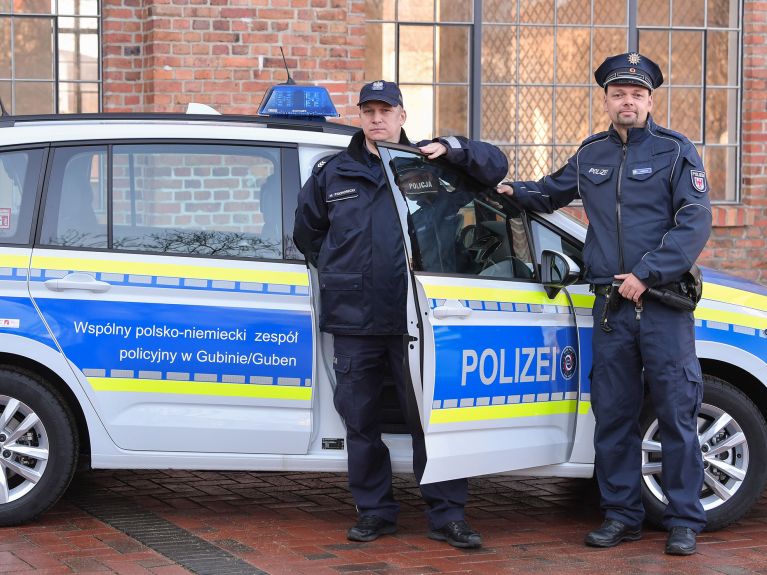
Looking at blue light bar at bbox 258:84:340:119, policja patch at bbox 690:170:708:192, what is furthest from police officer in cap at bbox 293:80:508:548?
policja patch at bbox 690:170:708:192

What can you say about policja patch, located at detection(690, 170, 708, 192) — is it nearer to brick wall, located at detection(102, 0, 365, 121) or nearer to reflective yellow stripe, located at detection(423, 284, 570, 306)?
reflective yellow stripe, located at detection(423, 284, 570, 306)

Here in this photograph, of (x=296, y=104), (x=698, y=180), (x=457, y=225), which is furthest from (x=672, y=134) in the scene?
(x=296, y=104)

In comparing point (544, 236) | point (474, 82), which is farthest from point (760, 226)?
point (544, 236)

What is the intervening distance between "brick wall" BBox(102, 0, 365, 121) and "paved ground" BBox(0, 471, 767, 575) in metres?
3.17

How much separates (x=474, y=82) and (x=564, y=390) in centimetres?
469

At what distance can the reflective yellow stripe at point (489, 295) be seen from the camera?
5.41 metres

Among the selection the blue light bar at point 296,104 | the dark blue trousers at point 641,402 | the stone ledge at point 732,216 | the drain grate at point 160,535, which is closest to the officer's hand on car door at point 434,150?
the blue light bar at point 296,104

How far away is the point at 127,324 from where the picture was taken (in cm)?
557

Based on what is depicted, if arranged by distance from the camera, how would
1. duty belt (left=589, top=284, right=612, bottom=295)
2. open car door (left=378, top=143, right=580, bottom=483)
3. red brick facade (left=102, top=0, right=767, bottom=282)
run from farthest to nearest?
red brick facade (left=102, top=0, right=767, bottom=282), duty belt (left=589, top=284, right=612, bottom=295), open car door (left=378, top=143, right=580, bottom=483)

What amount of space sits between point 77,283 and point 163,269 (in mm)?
345

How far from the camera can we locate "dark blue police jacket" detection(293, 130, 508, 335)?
18.0ft

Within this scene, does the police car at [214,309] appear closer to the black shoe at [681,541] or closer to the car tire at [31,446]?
the car tire at [31,446]

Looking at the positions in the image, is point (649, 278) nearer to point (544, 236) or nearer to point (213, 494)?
point (544, 236)

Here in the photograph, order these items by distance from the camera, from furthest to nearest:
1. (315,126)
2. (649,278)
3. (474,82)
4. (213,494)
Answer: (474,82) < (213,494) < (315,126) < (649,278)
